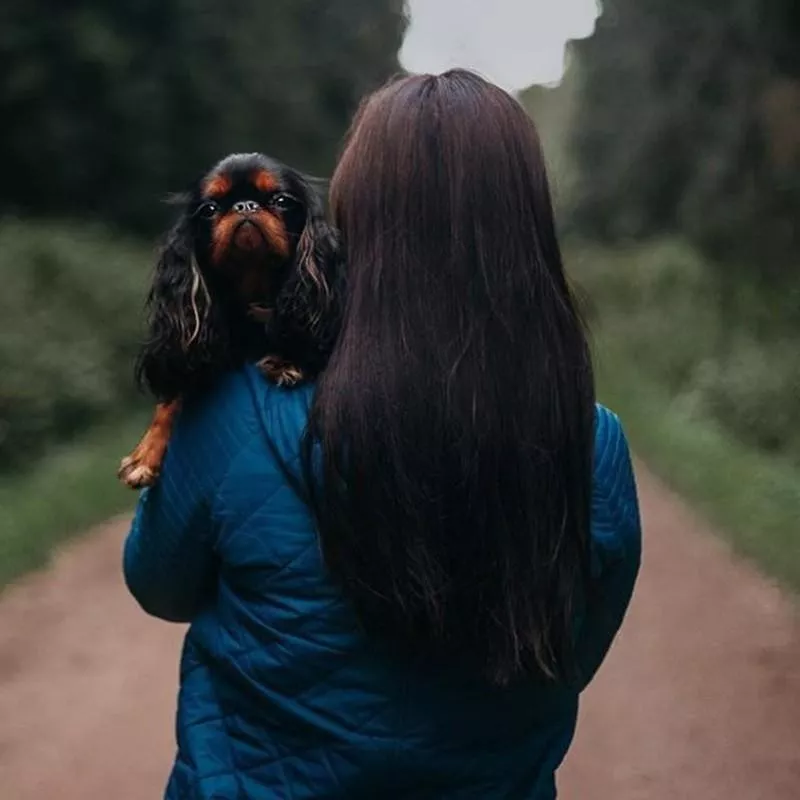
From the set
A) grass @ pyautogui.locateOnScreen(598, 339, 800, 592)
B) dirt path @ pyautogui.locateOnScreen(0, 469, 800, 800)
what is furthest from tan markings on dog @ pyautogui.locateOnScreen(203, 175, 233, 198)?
grass @ pyautogui.locateOnScreen(598, 339, 800, 592)

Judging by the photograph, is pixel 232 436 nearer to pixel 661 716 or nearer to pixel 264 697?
pixel 264 697

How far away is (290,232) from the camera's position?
2.38 meters

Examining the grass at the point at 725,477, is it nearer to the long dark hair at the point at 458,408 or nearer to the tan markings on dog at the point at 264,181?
the tan markings on dog at the point at 264,181

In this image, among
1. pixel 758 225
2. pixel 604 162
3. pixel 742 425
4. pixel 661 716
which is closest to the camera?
pixel 661 716

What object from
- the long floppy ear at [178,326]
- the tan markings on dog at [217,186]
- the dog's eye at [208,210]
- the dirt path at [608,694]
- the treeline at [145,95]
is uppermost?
the treeline at [145,95]

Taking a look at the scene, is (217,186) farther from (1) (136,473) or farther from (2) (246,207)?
(1) (136,473)

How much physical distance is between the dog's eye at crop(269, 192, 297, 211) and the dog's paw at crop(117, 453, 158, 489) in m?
0.55

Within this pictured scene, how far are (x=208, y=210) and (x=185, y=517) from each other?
633 millimetres

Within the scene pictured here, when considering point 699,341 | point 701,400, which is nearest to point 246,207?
point 701,400

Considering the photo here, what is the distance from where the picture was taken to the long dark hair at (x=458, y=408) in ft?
6.03

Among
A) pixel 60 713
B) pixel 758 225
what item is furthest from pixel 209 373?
pixel 758 225

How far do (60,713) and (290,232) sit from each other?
160 inches

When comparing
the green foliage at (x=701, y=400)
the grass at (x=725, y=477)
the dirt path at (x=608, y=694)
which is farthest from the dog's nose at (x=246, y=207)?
the grass at (x=725, y=477)

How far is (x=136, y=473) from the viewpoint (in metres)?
2.56
